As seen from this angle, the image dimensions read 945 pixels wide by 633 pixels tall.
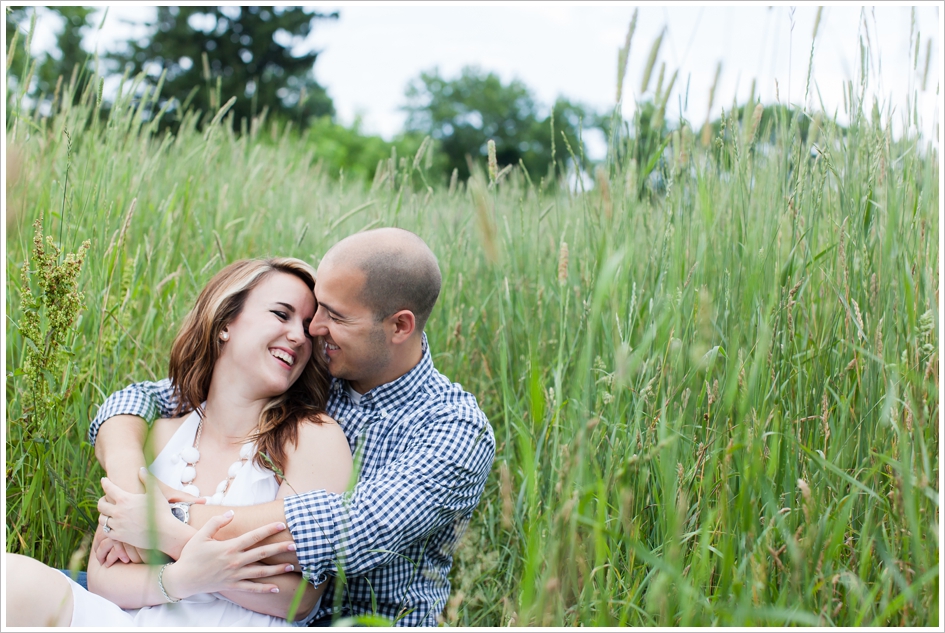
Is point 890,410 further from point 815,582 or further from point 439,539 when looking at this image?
point 439,539

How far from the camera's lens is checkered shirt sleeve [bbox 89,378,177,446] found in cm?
177

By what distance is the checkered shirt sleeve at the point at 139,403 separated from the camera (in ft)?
5.81

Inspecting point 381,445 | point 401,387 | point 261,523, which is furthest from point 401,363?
point 261,523

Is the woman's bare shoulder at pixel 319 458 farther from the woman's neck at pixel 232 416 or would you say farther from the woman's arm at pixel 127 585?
the woman's arm at pixel 127 585

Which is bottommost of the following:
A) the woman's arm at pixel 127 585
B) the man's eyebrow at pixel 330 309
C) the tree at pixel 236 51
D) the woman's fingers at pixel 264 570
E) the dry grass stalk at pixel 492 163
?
the woman's arm at pixel 127 585

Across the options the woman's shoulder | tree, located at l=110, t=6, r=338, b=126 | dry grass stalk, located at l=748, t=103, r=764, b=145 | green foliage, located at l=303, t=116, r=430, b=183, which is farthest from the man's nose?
Answer: green foliage, located at l=303, t=116, r=430, b=183

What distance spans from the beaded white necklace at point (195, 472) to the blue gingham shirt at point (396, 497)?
23 cm

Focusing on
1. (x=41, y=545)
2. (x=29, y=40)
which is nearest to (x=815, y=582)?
(x=41, y=545)

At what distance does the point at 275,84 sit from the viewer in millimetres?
15844

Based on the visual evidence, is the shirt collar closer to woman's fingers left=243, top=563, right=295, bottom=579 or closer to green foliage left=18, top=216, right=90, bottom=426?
woman's fingers left=243, top=563, right=295, bottom=579

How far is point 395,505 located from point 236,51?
16.3 metres

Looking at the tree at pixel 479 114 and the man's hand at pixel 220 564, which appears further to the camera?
the tree at pixel 479 114

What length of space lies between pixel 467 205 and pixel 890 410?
7.09 ft

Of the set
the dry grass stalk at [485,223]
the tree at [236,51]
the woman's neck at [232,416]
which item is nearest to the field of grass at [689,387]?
the dry grass stalk at [485,223]
